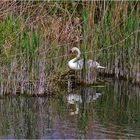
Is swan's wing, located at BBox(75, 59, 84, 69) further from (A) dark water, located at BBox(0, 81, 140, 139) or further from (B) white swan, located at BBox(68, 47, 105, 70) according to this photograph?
(A) dark water, located at BBox(0, 81, 140, 139)

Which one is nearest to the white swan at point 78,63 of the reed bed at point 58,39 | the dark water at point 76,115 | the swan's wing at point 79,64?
the swan's wing at point 79,64

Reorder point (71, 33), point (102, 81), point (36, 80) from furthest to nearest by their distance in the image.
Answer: point (102, 81) < point (71, 33) < point (36, 80)

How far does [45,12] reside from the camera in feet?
31.8

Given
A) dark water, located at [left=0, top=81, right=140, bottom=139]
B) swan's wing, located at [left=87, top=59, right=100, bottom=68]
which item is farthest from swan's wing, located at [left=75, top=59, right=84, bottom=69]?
dark water, located at [left=0, top=81, right=140, bottom=139]

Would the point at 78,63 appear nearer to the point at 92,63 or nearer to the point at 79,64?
the point at 79,64

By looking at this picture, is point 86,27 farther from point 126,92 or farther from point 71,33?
point 126,92

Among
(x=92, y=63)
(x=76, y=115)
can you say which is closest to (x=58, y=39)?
(x=92, y=63)

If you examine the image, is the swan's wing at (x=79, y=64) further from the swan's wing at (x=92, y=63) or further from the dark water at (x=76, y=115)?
the dark water at (x=76, y=115)

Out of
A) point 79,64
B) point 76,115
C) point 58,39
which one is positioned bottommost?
point 76,115

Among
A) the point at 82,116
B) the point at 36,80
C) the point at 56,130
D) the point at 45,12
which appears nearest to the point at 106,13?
the point at 45,12

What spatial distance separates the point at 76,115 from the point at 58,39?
177 centimetres

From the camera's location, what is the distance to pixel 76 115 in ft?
25.9

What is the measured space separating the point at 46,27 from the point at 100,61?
164 centimetres

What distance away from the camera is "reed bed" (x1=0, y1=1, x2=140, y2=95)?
8.79 m
